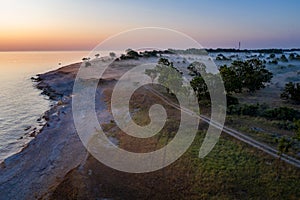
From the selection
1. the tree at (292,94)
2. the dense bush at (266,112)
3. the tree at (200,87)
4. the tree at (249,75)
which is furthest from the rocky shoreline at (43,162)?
the tree at (292,94)

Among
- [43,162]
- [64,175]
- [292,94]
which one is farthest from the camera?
[292,94]

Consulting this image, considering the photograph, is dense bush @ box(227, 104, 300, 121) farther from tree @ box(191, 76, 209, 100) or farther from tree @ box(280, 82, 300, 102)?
tree @ box(280, 82, 300, 102)

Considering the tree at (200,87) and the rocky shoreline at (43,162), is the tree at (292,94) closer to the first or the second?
the tree at (200,87)

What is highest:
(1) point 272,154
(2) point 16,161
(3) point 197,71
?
(3) point 197,71

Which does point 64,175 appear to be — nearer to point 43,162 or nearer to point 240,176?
point 43,162

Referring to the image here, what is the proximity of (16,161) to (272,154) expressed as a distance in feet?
102

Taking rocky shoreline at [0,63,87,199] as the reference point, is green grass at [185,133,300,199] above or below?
above

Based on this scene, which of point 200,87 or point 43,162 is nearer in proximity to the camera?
point 43,162

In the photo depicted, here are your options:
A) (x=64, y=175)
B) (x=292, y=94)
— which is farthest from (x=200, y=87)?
(x=64, y=175)

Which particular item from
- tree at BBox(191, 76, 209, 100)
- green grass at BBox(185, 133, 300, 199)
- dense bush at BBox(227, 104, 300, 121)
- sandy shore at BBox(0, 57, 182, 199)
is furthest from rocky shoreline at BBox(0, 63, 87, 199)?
dense bush at BBox(227, 104, 300, 121)


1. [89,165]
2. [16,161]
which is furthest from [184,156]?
[16,161]

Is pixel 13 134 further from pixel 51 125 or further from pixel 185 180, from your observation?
pixel 185 180

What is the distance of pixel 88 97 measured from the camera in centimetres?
6838

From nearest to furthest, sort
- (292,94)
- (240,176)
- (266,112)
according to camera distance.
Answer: (240,176), (266,112), (292,94)
